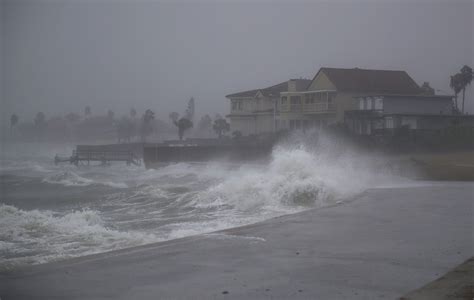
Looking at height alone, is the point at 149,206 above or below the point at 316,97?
below

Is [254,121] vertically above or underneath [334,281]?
above

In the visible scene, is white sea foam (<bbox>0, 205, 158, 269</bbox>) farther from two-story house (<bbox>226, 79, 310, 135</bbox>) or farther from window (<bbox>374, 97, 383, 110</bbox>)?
two-story house (<bbox>226, 79, 310, 135</bbox>)

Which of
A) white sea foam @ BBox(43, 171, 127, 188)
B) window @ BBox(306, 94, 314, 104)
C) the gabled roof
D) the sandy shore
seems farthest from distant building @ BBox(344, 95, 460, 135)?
the sandy shore

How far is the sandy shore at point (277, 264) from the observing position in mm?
6621

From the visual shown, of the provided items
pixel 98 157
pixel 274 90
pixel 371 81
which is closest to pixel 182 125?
pixel 98 157

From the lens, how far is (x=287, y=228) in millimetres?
11406

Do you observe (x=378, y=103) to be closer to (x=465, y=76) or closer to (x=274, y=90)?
(x=465, y=76)

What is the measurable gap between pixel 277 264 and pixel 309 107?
40225 millimetres

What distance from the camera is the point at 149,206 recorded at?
19.2 m

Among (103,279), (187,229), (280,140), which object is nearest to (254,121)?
(280,140)

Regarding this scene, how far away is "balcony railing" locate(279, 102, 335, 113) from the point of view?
4594cm

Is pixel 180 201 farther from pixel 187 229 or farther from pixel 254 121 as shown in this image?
pixel 254 121

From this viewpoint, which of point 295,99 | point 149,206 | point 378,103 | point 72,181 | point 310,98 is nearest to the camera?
point 149,206

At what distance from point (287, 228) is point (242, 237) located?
4.43 ft
